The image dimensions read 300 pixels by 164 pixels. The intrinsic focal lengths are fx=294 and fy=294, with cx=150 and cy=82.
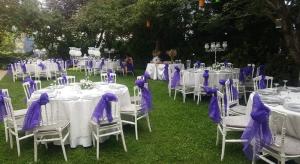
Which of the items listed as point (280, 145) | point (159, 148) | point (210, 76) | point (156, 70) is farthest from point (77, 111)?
point (156, 70)

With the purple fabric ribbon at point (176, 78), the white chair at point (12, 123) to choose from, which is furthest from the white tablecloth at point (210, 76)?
the white chair at point (12, 123)

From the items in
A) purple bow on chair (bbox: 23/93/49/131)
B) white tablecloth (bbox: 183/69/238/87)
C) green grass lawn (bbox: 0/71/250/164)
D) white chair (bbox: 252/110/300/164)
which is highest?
white tablecloth (bbox: 183/69/238/87)

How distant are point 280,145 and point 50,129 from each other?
2.69 meters

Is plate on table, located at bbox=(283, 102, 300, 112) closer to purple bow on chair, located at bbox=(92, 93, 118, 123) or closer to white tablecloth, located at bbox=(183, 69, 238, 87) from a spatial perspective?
purple bow on chair, located at bbox=(92, 93, 118, 123)

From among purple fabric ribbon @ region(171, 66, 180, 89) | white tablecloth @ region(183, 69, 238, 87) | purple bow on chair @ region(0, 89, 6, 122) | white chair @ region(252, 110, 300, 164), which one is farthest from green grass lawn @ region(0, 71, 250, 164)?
purple fabric ribbon @ region(171, 66, 180, 89)

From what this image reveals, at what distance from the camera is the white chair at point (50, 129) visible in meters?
3.75

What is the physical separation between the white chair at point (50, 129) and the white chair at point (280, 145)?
2380mm

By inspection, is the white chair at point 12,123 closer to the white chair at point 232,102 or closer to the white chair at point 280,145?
the white chair at point 232,102

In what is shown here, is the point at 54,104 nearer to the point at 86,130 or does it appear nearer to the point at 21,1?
the point at 86,130

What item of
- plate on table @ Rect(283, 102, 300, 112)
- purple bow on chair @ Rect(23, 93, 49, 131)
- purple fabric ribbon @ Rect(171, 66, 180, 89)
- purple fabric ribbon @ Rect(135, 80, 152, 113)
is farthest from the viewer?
purple fabric ribbon @ Rect(171, 66, 180, 89)

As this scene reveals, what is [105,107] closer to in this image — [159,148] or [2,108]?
[159,148]

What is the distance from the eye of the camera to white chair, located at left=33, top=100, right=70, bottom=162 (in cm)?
375

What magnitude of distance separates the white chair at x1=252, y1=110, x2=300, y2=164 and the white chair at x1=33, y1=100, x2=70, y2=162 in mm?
2380

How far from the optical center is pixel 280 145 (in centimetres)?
293
